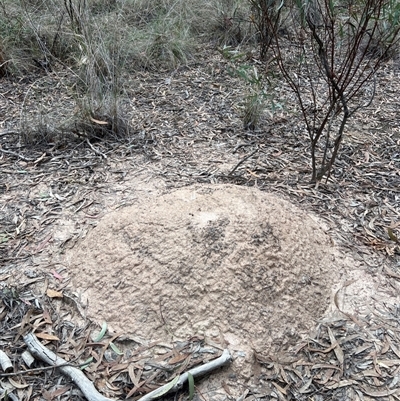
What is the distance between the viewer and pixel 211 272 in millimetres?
1773

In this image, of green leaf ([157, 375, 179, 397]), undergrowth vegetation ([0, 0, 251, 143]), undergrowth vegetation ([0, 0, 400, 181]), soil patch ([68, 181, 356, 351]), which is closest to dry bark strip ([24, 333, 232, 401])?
green leaf ([157, 375, 179, 397])

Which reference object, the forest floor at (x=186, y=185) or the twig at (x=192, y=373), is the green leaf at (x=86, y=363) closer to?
the forest floor at (x=186, y=185)

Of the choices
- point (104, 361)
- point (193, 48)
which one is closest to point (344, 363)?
point (104, 361)

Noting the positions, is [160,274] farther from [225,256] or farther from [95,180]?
[95,180]

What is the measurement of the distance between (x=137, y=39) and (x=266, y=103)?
5.22ft

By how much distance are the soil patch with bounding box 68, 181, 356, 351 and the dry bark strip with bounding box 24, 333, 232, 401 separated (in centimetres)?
12

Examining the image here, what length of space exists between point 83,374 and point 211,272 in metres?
0.60

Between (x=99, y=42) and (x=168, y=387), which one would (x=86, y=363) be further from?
(x=99, y=42)

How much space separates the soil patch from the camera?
1710 mm

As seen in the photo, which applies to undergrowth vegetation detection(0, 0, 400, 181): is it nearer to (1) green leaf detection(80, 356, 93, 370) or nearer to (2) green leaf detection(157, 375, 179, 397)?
(2) green leaf detection(157, 375, 179, 397)

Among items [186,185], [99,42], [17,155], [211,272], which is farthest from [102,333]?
[99,42]

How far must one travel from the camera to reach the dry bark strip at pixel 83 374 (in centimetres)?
150

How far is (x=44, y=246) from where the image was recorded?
2.11m

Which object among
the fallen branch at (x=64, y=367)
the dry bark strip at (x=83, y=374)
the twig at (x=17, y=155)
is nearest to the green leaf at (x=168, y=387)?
the dry bark strip at (x=83, y=374)
